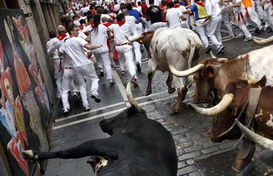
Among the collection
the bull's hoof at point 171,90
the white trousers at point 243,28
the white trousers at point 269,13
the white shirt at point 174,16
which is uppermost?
the white shirt at point 174,16

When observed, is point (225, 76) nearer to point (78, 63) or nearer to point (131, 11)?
point (78, 63)

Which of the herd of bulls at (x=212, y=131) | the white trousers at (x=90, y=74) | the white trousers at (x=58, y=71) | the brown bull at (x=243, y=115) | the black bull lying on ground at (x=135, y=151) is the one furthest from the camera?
the white trousers at (x=58, y=71)

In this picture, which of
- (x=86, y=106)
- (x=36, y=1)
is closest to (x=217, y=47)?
(x=86, y=106)

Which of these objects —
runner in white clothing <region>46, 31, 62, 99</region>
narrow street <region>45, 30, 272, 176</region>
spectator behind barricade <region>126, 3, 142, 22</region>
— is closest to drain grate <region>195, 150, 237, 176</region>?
narrow street <region>45, 30, 272, 176</region>

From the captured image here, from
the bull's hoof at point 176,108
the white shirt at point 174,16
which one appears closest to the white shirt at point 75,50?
the bull's hoof at point 176,108

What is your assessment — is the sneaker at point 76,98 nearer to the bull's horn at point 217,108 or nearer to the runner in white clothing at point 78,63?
the runner in white clothing at point 78,63

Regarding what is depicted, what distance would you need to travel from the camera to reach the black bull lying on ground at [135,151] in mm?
2797

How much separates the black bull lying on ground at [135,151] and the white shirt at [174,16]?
980 centimetres

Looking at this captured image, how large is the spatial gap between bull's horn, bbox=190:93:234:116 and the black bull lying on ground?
472mm

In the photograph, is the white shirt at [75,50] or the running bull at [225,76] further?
the white shirt at [75,50]

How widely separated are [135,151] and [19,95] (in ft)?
11.2

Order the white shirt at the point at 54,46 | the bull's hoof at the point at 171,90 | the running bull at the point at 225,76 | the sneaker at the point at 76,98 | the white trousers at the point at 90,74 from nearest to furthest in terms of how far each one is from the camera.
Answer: the running bull at the point at 225,76 < the bull's hoof at the point at 171,90 < the white trousers at the point at 90,74 < the white shirt at the point at 54,46 < the sneaker at the point at 76,98

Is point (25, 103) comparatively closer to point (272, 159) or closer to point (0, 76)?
point (0, 76)

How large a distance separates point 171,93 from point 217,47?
395cm
